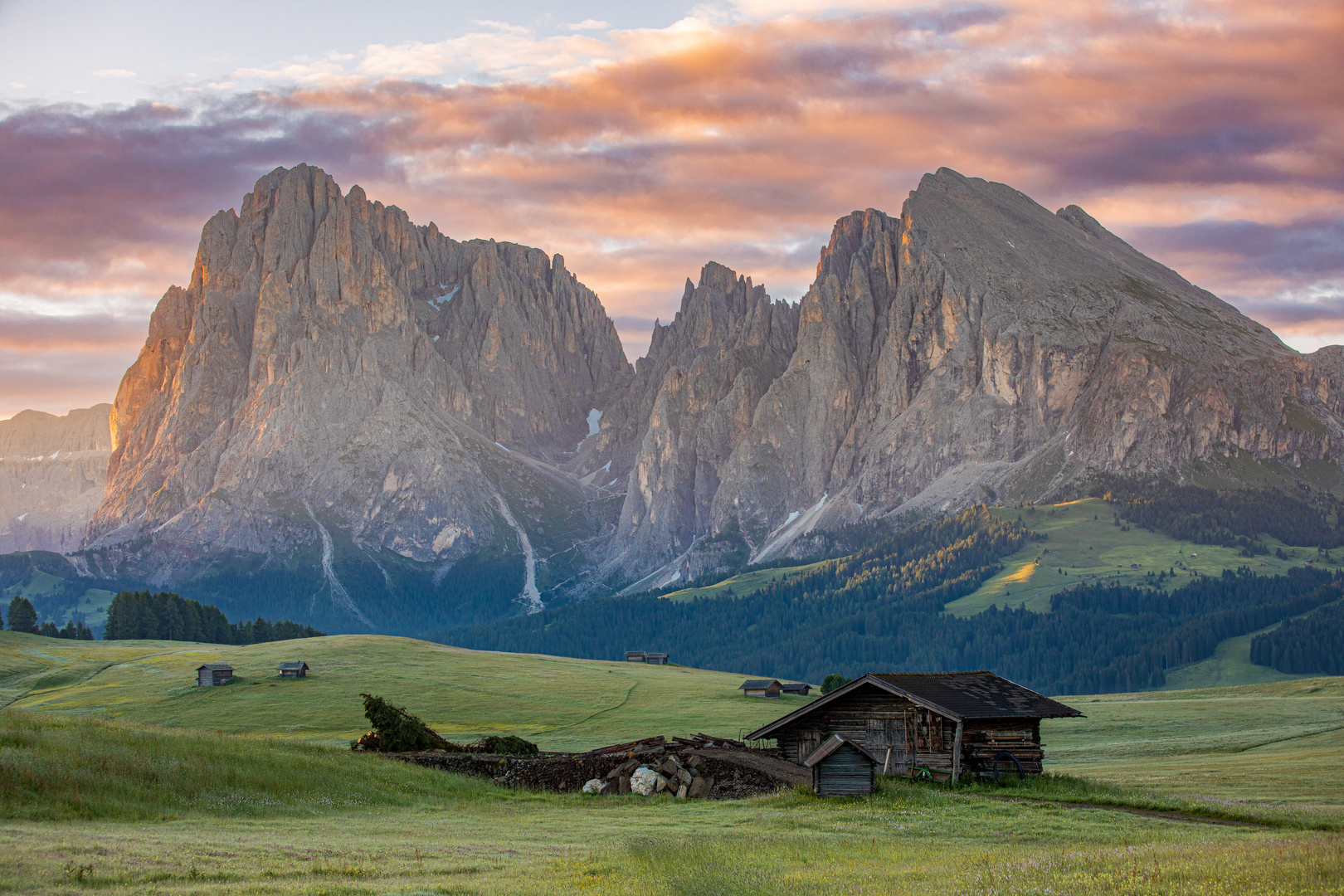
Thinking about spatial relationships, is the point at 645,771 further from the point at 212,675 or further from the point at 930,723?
the point at 212,675

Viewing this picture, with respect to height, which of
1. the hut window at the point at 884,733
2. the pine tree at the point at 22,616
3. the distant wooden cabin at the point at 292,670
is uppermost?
the hut window at the point at 884,733

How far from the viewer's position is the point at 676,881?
2388 cm

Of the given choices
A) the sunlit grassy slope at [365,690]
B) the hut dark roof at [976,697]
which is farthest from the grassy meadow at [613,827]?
the sunlit grassy slope at [365,690]

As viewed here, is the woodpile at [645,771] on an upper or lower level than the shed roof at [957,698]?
lower

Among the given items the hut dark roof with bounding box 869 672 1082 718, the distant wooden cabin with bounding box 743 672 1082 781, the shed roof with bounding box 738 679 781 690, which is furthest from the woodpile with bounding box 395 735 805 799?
the shed roof with bounding box 738 679 781 690

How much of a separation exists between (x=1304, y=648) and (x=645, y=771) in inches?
7030

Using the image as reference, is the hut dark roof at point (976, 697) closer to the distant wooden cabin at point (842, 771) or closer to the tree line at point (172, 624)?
the distant wooden cabin at point (842, 771)

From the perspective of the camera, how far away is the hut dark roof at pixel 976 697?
4741 centimetres

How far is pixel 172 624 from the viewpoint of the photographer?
164 m

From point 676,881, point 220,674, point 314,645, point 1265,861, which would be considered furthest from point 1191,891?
point 314,645

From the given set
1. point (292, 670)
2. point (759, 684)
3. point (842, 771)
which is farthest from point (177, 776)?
point (759, 684)

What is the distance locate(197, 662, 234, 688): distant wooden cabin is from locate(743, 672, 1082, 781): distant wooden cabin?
220 ft

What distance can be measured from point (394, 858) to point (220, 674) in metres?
82.2

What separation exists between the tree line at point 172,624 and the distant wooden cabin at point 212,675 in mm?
63490
